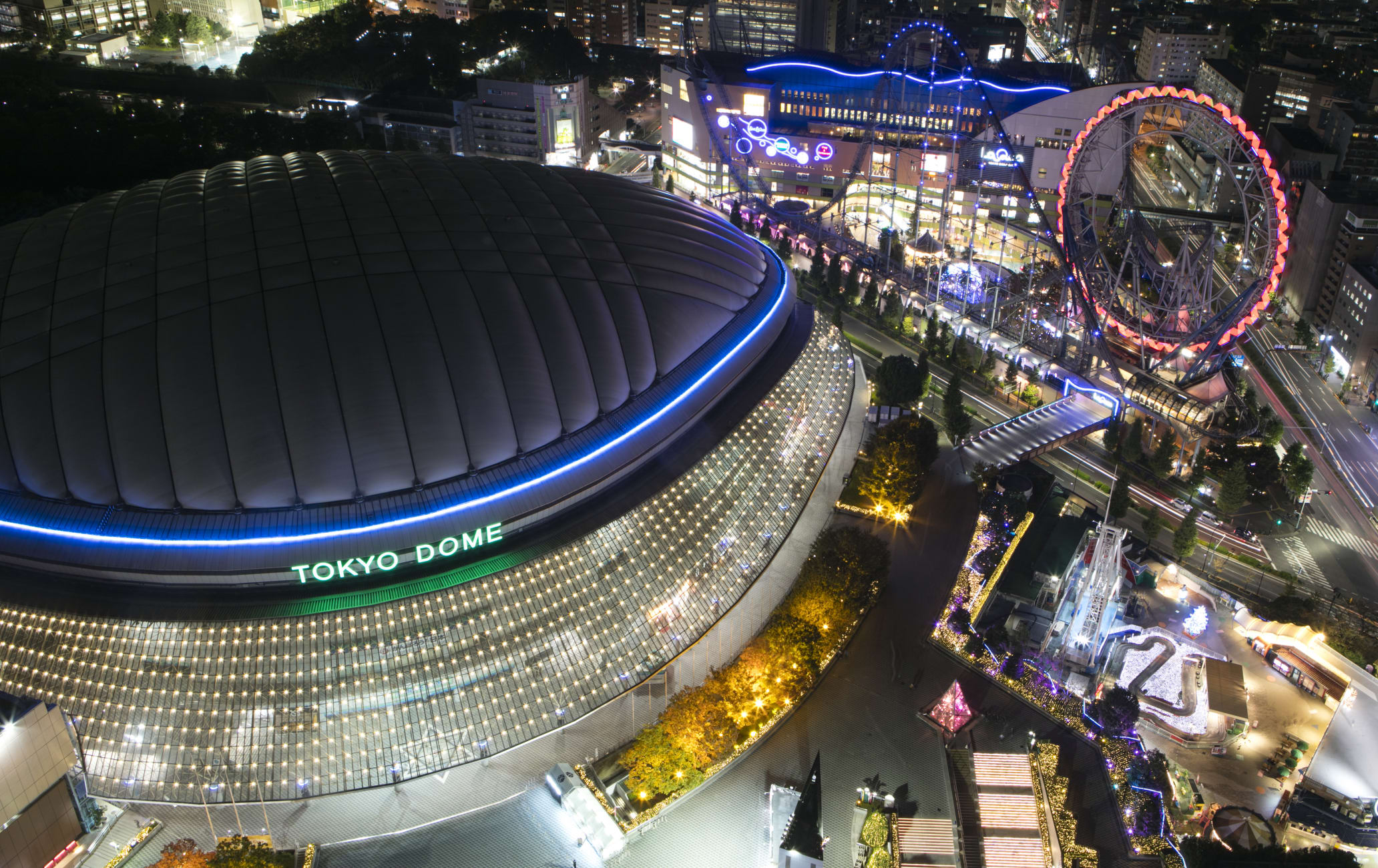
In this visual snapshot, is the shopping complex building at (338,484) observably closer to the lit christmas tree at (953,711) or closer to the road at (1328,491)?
the lit christmas tree at (953,711)

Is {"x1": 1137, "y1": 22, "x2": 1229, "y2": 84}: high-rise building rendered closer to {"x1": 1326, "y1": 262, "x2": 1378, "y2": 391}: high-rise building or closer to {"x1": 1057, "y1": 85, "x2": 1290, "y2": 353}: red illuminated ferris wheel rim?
{"x1": 1326, "y1": 262, "x2": 1378, "y2": 391}: high-rise building

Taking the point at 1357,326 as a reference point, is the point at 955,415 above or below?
below

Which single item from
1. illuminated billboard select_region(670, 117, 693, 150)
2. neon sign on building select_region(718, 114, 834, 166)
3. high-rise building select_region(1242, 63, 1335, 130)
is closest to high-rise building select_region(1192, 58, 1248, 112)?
high-rise building select_region(1242, 63, 1335, 130)

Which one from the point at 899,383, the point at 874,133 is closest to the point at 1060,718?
the point at 899,383

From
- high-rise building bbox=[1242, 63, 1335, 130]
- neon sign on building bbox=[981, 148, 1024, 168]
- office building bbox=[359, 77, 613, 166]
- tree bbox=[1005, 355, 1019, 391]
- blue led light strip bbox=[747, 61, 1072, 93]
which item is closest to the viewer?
tree bbox=[1005, 355, 1019, 391]

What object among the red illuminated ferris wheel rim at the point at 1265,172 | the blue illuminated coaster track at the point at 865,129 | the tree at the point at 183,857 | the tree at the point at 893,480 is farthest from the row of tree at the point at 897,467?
the tree at the point at 183,857

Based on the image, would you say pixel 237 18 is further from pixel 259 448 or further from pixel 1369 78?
pixel 1369 78

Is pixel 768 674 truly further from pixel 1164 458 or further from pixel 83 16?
pixel 83 16

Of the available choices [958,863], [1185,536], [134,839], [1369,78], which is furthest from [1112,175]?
[134,839]
